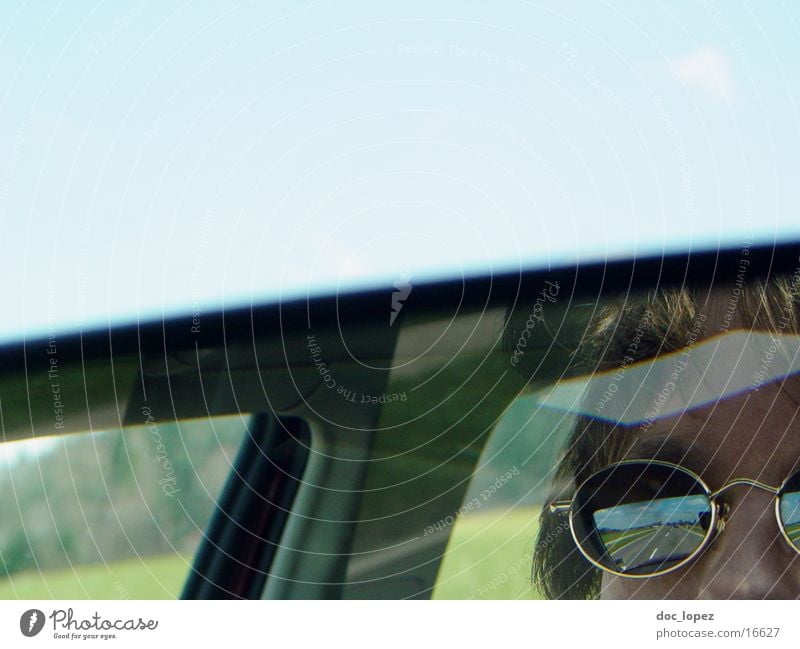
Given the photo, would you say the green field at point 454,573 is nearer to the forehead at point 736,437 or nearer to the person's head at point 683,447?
the person's head at point 683,447

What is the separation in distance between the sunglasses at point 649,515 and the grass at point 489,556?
0.12 feet

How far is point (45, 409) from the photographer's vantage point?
26.1 inches

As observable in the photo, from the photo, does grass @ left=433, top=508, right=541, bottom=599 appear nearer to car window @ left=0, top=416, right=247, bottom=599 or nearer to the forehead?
the forehead

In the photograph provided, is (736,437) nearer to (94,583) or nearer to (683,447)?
(683,447)

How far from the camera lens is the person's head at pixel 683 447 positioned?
0.66 m

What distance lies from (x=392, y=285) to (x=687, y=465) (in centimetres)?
30

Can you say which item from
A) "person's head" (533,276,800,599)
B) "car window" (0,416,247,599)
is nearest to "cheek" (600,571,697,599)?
"person's head" (533,276,800,599)

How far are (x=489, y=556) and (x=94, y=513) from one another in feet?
1.06

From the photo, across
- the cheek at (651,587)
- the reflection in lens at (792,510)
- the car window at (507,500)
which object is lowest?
the cheek at (651,587)

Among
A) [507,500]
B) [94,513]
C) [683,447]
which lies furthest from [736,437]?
[94,513]

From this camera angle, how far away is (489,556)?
26.9 inches

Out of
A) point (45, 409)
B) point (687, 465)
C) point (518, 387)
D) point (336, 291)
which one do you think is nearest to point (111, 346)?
point (45, 409)
